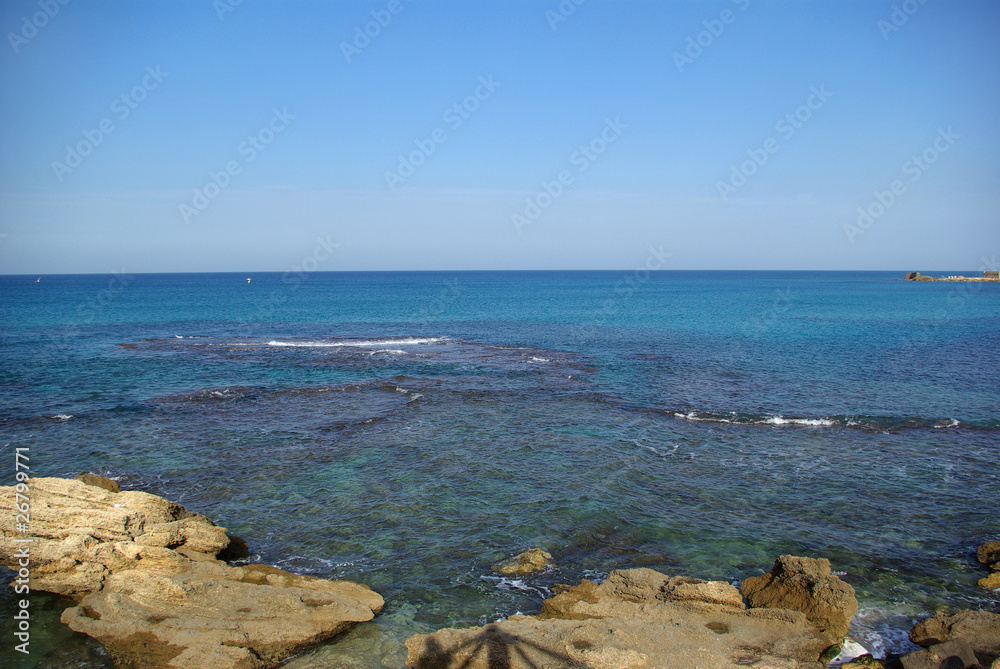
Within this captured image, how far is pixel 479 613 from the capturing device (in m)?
13.1

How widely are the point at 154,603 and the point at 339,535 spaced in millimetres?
5091

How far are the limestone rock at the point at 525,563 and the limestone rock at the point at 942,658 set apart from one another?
7.36m

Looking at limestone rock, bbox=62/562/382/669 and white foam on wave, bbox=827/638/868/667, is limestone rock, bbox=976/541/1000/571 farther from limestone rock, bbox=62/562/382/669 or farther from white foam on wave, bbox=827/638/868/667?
limestone rock, bbox=62/562/382/669

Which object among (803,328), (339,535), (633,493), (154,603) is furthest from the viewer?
(803,328)

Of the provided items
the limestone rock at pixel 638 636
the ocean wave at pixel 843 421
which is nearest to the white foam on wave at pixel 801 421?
the ocean wave at pixel 843 421

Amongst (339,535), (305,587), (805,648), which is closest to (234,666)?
(305,587)

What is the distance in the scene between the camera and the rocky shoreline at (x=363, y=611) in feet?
36.3

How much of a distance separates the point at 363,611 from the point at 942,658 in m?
11.1

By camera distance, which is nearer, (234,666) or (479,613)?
(234,666)

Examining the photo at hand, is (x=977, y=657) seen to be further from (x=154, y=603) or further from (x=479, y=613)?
(x=154, y=603)

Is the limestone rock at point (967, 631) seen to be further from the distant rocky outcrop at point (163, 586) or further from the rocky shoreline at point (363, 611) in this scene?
the distant rocky outcrop at point (163, 586)

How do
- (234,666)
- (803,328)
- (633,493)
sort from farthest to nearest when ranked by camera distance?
(803,328) < (633,493) < (234,666)

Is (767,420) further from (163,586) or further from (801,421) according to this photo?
(163,586)

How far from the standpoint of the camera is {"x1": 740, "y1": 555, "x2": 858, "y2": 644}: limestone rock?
12.2 meters
